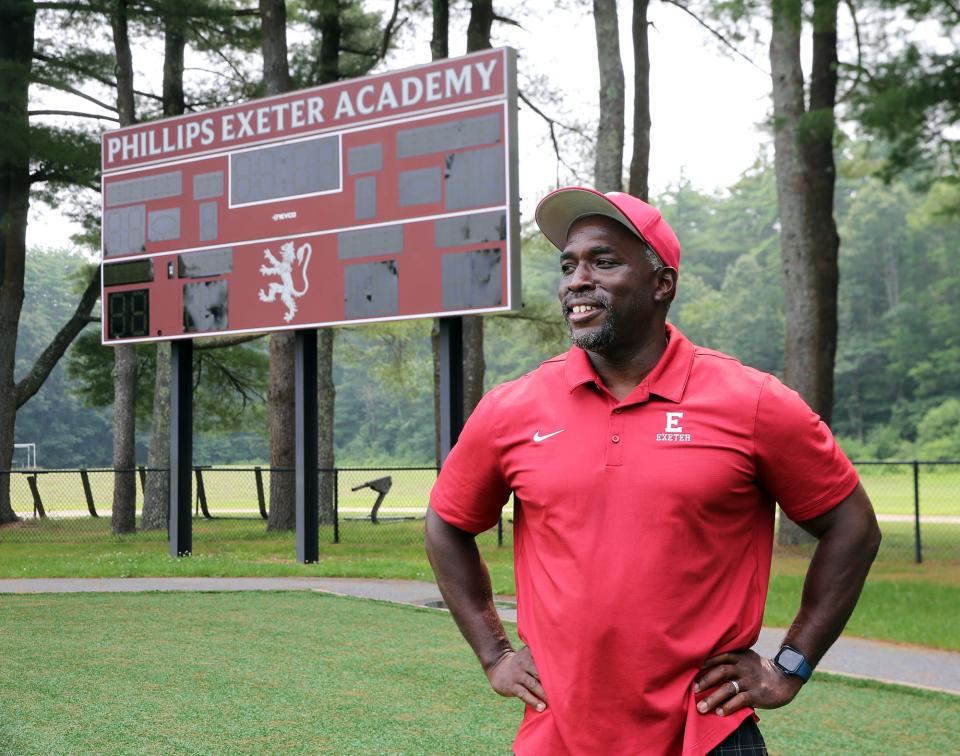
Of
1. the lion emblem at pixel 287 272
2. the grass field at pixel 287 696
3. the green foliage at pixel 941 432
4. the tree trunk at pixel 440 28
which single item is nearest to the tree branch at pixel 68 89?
the tree trunk at pixel 440 28

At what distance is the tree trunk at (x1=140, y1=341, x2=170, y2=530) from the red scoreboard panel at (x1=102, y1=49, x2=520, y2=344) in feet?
28.1

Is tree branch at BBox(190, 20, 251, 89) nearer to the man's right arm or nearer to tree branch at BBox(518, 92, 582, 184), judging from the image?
tree branch at BBox(518, 92, 582, 184)

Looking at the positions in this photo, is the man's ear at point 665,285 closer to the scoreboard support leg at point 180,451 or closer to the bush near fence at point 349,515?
the bush near fence at point 349,515

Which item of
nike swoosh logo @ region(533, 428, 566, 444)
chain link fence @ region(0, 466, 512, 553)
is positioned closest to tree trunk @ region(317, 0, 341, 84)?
chain link fence @ region(0, 466, 512, 553)

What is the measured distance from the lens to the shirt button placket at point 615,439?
250 centimetres

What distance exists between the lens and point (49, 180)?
90.7 feet

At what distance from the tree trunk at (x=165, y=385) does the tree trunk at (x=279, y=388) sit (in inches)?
102

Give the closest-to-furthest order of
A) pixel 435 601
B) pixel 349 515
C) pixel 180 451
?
pixel 435 601 → pixel 180 451 → pixel 349 515

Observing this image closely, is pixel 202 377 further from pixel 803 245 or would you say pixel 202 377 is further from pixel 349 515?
pixel 803 245

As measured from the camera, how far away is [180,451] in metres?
17.5

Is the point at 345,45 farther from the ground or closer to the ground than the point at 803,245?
farther from the ground

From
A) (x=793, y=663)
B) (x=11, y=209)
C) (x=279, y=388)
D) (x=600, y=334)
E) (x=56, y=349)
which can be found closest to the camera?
(x=793, y=663)

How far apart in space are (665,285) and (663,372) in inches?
10.4

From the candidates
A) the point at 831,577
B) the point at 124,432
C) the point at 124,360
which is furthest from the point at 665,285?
the point at 124,432
